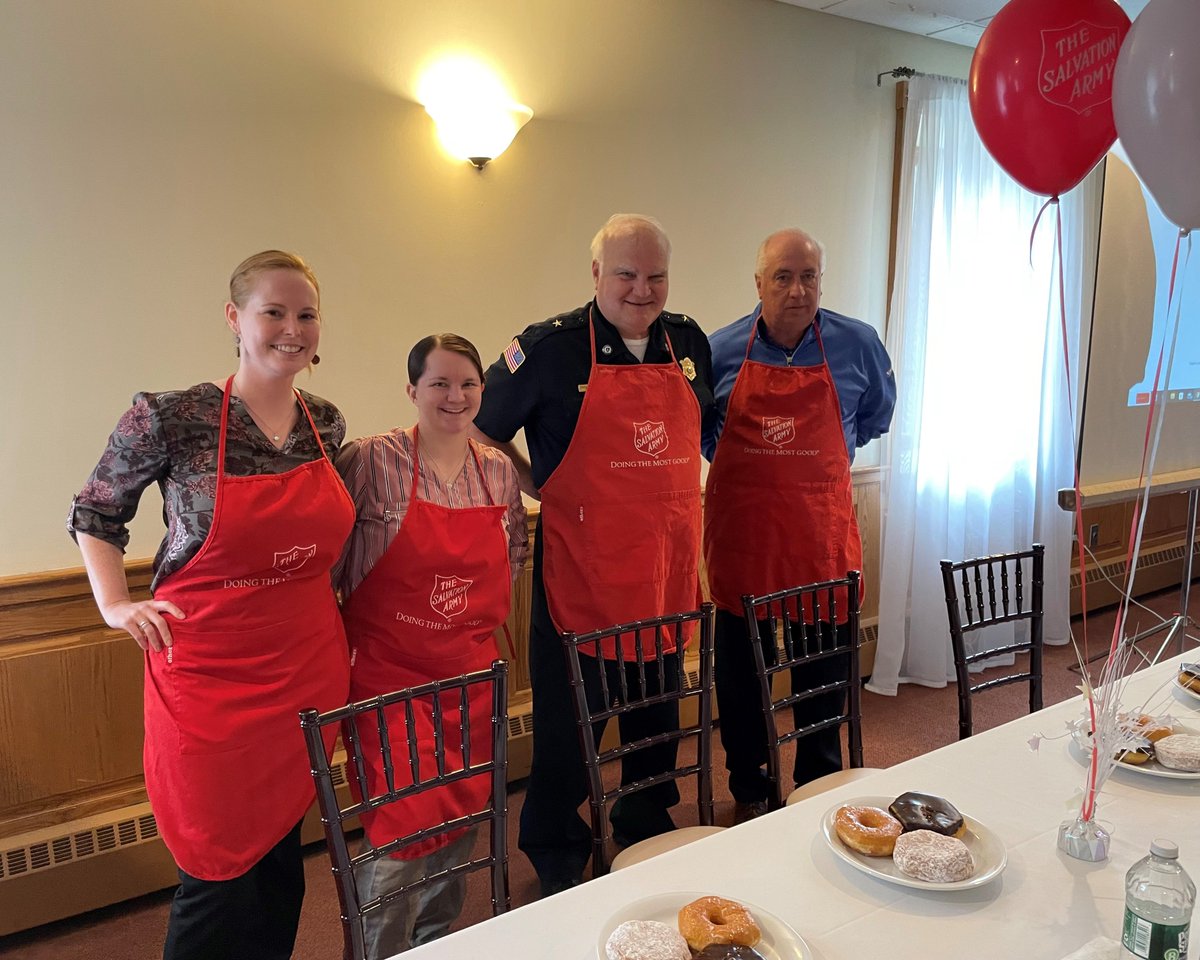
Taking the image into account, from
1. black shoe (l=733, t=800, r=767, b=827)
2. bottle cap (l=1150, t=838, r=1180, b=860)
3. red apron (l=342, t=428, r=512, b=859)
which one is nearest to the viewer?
bottle cap (l=1150, t=838, r=1180, b=860)

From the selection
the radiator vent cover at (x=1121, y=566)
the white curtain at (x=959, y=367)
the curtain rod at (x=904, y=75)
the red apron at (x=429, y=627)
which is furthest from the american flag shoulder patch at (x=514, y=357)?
the radiator vent cover at (x=1121, y=566)

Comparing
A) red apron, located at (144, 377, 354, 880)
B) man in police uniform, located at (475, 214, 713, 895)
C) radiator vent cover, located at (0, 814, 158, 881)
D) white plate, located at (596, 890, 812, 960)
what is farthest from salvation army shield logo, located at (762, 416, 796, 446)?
radiator vent cover, located at (0, 814, 158, 881)

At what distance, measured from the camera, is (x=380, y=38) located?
2.51 m

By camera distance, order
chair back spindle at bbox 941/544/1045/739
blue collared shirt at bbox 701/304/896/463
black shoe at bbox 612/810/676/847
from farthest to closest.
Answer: blue collared shirt at bbox 701/304/896/463
black shoe at bbox 612/810/676/847
chair back spindle at bbox 941/544/1045/739

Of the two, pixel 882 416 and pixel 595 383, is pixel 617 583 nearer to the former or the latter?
pixel 595 383

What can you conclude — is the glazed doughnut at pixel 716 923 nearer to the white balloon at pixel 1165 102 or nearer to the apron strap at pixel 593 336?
the white balloon at pixel 1165 102

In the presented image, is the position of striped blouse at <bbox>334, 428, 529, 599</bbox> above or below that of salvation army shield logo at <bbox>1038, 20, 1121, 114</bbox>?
below

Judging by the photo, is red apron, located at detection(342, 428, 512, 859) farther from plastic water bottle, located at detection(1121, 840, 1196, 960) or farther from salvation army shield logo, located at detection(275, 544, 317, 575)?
plastic water bottle, located at detection(1121, 840, 1196, 960)

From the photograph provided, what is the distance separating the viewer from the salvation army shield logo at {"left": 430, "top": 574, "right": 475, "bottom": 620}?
181 cm

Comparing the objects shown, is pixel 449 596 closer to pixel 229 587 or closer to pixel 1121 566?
pixel 229 587

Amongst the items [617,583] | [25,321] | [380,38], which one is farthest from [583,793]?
[380,38]

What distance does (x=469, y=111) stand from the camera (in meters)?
2.60

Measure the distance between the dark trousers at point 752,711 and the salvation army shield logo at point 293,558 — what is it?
135 centimetres

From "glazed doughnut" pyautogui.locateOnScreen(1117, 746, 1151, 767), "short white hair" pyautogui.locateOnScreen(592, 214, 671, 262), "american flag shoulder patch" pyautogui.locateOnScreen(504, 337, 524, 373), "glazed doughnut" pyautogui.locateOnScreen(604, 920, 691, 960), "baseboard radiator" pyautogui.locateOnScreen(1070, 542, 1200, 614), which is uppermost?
"short white hair" pyautogui.locateOnScreen(592, 214, 671, 262)
